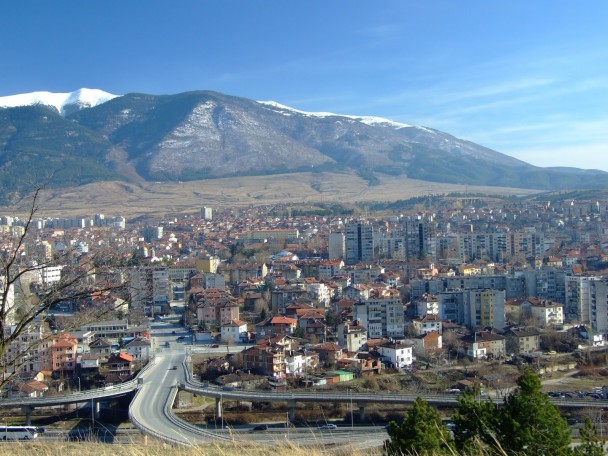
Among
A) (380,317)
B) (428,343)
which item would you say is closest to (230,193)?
(380,317)

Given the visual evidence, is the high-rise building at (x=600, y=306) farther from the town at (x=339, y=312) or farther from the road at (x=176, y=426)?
the road at (x=176, y=426)

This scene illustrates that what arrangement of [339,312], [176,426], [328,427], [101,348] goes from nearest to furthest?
[176,426] < [328,427] < [101,348] < [339,312]

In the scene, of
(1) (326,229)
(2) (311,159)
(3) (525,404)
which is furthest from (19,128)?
(3) (525,404)

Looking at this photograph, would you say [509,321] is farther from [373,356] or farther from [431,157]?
[431,157]

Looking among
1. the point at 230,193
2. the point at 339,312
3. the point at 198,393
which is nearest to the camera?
the point at 198,393

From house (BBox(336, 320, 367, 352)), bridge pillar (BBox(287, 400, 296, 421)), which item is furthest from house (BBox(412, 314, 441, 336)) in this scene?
bridge pillar (BBox(287, 400, 296, 421))

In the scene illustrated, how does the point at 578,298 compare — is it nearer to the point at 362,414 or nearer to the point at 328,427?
the point at 362,414
